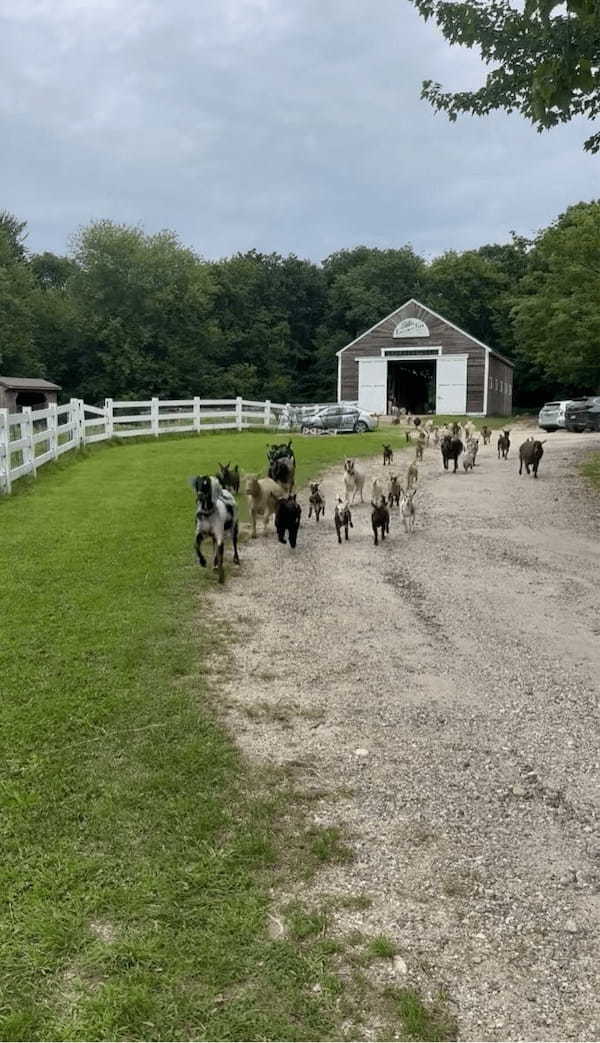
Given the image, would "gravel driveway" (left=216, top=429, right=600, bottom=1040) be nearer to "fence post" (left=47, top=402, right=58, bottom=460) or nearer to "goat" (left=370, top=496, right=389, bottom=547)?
"goat" (left=370, top=496, right=389, bottom=547)

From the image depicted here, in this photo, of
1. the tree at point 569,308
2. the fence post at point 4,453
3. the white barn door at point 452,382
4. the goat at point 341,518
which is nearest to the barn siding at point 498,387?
the white barn door at point 452,382

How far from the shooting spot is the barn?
44.4 meters

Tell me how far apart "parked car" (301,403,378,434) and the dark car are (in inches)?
341

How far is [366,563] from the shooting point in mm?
9633

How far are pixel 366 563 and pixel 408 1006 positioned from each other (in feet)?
23.0

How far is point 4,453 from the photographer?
13531 mm

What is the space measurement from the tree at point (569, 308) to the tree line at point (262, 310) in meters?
0.11

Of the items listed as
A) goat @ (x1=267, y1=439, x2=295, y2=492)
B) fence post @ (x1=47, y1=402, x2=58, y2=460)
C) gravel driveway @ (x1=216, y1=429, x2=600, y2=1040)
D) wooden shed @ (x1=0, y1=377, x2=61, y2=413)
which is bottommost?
gravel driveway @ (x1=216, y1=429, x2=600, y2=1040)

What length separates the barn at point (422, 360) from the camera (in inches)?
1747

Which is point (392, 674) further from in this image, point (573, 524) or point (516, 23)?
point (516, 23)

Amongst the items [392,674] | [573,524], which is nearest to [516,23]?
[573,524]

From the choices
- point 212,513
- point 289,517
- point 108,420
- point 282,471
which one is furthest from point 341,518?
point 108,420

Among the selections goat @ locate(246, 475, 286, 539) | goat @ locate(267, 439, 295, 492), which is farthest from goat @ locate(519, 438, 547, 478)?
goat @ locate(246, 475, 286, 539)

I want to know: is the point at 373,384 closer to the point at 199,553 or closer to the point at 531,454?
the point at 531,454
